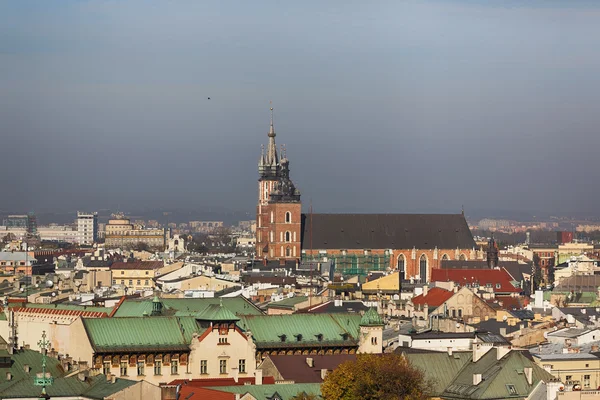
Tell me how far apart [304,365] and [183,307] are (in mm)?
15409

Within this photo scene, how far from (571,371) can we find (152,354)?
1806 cm

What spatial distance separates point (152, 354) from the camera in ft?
267

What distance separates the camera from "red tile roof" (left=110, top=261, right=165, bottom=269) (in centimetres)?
18200

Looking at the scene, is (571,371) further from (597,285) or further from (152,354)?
(597,285)

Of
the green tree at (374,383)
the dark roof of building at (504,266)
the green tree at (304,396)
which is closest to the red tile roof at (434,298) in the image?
the green tree at (374,383)

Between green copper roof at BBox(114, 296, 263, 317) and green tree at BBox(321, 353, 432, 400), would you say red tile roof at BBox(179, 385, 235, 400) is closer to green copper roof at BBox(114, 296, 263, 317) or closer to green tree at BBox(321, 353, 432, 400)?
green tree at BBox(321, 353, 432, 400)

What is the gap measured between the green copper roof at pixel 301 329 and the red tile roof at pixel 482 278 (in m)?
63.6

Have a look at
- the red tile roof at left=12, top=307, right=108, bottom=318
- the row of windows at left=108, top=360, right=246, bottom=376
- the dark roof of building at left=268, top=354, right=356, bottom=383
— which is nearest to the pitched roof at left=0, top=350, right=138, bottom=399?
the row of windows at left=108, top=360, right=246, bottom=376

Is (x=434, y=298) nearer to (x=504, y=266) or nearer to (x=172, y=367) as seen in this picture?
(x=172, y=367)

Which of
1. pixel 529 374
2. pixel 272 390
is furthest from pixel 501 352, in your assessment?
pixel 272 390

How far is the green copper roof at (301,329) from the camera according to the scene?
8556 centimetres

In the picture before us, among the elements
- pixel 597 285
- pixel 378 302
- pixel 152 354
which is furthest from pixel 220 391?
pixel 597 285

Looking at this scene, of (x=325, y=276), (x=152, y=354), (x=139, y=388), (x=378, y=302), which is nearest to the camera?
(x=139, y=388)

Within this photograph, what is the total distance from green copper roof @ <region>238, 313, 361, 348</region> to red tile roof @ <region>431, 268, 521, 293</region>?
2505 inches
